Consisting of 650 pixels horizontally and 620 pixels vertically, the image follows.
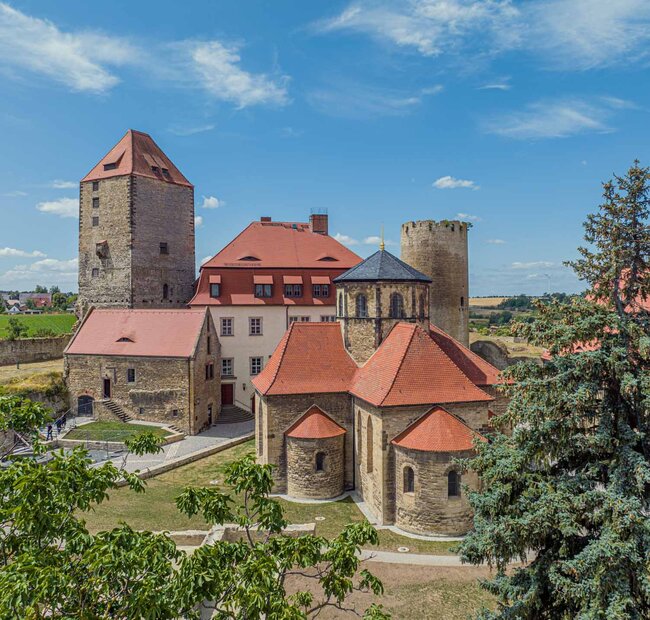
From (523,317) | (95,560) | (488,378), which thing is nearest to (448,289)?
(488,378)

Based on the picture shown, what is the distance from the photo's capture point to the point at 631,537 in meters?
8.28

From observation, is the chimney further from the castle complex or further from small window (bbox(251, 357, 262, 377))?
small window (bbox(251, 357, 262, 377))

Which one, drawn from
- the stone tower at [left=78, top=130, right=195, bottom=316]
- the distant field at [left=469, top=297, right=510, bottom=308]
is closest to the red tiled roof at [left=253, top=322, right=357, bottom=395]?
the stone tower at [left=78, top=130, right=195, bottom=316]

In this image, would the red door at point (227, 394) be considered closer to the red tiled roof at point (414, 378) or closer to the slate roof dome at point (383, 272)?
the slate roof dome at point (383, 272)

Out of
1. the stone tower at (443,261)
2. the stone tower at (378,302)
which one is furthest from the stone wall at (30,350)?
the stone tower at (443,261)

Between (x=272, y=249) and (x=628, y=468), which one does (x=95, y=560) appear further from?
(x=272, y=249)

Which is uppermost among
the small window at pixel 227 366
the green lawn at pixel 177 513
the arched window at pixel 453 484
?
the small window at pixel 227 366

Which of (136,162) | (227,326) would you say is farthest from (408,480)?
(136,162)

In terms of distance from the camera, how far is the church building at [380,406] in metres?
17.7

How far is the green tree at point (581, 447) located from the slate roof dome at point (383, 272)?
41.0ft

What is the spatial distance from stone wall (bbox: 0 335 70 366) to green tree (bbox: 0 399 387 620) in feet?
131

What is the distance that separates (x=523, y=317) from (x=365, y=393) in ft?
34.6

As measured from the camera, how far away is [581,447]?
973 cm

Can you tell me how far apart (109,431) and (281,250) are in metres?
18.5
